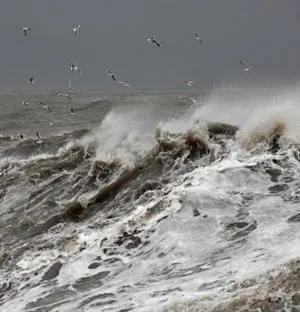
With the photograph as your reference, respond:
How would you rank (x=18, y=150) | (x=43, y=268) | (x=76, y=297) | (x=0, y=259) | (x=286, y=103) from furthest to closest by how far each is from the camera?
(x=18, y=150) < (x=286, y=103) < (x=0, y=259) < (x=43, y=268) < (x=76, y=297)

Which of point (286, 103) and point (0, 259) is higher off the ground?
point (286, 103)

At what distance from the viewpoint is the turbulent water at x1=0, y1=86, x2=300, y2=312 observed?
18.6ft

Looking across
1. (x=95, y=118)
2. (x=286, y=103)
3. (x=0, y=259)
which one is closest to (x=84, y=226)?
(x=0, y=259)

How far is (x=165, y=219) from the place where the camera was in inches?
304

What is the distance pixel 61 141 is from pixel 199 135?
264 inches

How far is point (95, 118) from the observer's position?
2606 cm

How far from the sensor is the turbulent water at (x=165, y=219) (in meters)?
5.66

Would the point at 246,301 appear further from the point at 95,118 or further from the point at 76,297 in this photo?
the point at 95,118

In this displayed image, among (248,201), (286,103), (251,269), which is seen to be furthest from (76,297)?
(286,103)

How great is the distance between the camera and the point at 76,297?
6.07 metres

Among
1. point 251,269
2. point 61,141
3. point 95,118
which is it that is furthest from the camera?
point 95,118

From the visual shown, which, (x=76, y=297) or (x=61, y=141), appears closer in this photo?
(x=76, y=297)

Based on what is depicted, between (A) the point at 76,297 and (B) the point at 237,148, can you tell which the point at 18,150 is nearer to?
(B) the point at 237,148

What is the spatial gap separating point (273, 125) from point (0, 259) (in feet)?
21.9
